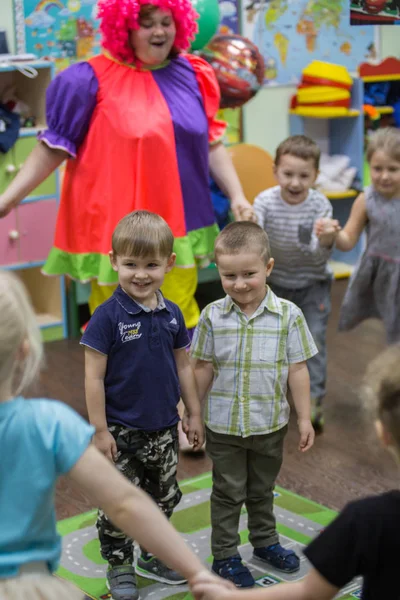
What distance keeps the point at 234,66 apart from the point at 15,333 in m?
3.26

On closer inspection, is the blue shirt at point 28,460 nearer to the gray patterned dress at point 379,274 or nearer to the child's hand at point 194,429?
the child's hand at point 194,429

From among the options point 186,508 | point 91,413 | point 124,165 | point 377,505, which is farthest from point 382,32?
point 377,505

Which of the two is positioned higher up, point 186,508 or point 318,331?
point 318,331

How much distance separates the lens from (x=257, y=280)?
2.40 meters

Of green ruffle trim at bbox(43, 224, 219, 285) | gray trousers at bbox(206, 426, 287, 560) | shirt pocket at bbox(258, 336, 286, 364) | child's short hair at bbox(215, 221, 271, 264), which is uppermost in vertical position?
child's short hair at bbox(215, 221, 271, 264)

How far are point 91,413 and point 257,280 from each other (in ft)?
1.73

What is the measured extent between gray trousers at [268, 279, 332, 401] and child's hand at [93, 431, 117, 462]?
1303 millimetres

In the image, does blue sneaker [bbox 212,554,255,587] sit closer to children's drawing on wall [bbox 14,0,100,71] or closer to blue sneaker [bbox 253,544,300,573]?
blue sneaker [bbox 253,544,300,573]

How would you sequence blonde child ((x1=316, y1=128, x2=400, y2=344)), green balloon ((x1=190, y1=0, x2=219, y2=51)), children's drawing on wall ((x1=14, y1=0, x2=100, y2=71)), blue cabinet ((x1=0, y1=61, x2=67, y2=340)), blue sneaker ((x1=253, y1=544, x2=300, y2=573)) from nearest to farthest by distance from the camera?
blue sneaker ((x1=253, y1=544, x2=300, y2=573)) → blonde child ((x1=316, y1=128, x2=400, y2=344)) → green balloon ((x1=190, y1=0, x2=219, y2=51)) → blue cabinet ((x1=0, y1=61, x2=67, y2=340)) → children's drawing on wall ((x1=14, y1=0, x2=100, y2=71))

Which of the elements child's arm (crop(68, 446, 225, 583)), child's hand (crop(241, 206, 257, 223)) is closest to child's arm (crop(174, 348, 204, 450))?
child's hand (crop(241, 206, 257, 223))

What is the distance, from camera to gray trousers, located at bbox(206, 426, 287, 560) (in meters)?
2.48

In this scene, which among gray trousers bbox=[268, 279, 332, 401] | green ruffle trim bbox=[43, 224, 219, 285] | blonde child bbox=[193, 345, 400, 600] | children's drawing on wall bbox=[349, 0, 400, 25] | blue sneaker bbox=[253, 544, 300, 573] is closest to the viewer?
blonde child bbox=[193, 345, 400, 600]

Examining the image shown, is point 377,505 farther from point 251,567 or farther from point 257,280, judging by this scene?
point 251,567

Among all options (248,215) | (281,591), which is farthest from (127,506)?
(248,215)
